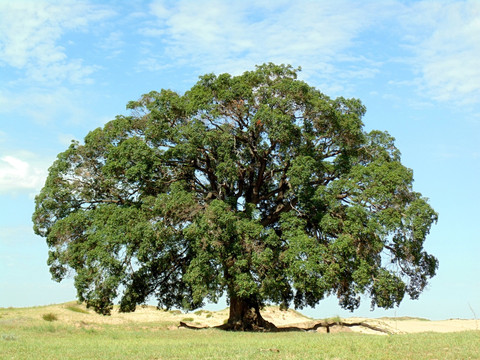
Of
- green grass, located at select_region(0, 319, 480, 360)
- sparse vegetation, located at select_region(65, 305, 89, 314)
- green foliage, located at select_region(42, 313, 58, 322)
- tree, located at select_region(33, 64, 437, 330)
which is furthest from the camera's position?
sparse vegetation, located at select_region(65, 305, 89, 314)

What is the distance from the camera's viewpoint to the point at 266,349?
1378cm

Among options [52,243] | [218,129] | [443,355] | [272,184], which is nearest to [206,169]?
[218,129]

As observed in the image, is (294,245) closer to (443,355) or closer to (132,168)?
(132,168)

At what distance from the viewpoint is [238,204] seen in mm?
23844

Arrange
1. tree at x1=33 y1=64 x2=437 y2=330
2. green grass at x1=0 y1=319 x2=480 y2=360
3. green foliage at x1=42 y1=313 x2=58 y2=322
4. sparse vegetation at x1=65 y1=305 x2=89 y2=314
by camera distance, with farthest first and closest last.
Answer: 1. sparse vegetation at x1=65 y1=305 x2=89 y2=314
2. green foliage at x1=42 y1=313 x2=58 y2=322
3. tree at x1=33 y1=64 x2=437 y2=330
4. green grass at x1=0 y1=319 x2=480 y2=360

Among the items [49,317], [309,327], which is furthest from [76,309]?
[309,327]

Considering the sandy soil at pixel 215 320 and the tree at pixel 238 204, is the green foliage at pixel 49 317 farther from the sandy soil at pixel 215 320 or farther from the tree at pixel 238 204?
the tree at pixel 238 204

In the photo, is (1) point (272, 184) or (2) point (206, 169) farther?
(1) point (272, 184)

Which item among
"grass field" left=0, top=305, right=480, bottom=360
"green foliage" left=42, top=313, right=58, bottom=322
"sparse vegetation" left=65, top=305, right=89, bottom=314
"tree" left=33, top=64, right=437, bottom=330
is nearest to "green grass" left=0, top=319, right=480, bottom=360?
"grass field" left=0, top=305, right=480, bottom=360

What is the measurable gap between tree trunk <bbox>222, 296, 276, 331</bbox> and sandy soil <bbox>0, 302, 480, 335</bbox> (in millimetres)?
2148

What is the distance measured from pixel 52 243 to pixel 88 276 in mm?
3193

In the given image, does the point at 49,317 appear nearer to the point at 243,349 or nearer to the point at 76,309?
the point at 76,309

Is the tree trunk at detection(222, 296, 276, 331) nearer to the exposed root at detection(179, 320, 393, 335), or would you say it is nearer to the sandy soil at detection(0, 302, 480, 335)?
the exposed root at detection(179, 320, 393, 335)

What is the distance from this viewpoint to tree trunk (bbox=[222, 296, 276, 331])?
23.9 metres
